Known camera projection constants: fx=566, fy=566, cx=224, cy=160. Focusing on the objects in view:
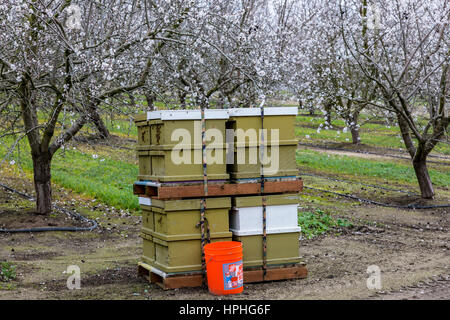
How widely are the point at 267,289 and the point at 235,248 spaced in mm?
749

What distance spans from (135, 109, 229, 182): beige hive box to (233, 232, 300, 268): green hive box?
95 cm

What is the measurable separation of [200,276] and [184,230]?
65 centimetres

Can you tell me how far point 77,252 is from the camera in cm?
1018

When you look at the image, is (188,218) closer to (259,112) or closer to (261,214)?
(261,214)

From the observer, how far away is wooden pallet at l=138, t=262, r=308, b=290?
7.41 metres

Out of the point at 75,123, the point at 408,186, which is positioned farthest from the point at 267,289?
the point at 408,186

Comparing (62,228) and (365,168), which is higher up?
(365,168)

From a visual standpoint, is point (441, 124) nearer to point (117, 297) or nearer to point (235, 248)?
point (235, 248)

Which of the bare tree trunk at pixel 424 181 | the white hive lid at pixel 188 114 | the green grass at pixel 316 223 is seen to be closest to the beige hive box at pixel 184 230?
the white hive lid at pixel 188 114

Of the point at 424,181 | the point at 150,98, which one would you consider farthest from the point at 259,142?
the point at 424,181

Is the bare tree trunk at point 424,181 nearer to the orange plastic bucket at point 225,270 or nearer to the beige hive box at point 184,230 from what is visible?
the beige hive box at point 184,230

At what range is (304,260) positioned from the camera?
30.5 feet

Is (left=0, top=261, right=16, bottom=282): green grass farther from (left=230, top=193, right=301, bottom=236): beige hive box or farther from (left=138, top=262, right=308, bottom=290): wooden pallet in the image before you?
(left=230, top=193, right=301, bottom=236): beige hive box
